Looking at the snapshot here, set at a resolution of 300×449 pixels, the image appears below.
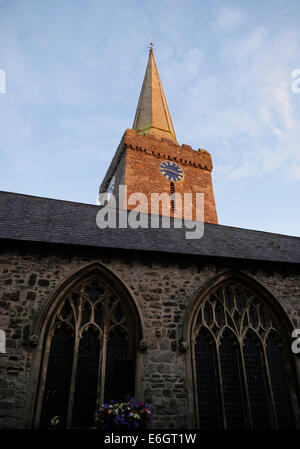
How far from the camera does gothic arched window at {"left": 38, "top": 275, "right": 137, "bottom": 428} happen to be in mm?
8164

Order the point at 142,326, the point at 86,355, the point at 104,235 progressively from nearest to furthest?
the point at 86,355, the point at 142,326, the point at 104,235

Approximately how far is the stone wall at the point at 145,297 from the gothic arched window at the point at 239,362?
55cm

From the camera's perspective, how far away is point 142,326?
357 inches

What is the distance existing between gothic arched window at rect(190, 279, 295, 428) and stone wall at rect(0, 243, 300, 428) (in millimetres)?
551

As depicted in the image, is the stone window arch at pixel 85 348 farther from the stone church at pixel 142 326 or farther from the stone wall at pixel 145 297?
the stone wall at pixel 145 297

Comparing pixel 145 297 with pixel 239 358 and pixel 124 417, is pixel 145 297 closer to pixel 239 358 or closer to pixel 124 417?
pixel 239 358

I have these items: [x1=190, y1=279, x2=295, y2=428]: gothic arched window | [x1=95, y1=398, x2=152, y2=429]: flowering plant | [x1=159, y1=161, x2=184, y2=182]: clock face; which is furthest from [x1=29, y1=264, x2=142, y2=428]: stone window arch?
[x1=159, y1=161, x2=184, y2=182]: clock face

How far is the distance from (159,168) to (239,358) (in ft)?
61.8

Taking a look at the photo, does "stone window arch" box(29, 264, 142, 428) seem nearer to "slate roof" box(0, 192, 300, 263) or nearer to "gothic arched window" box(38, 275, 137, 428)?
"gothic arched window" box(38, 275, 137, 428)

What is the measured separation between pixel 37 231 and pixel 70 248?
1.29 metres

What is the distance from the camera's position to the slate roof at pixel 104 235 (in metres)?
10.2

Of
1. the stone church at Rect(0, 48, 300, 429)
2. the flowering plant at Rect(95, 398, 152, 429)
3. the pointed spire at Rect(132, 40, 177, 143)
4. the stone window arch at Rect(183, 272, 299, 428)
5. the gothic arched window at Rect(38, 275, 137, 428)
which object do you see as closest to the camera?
the flowering plant at Rect(95, 398, 152, 429)

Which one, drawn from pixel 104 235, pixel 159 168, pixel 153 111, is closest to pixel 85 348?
pixel 104 235

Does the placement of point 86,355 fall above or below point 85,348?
below
